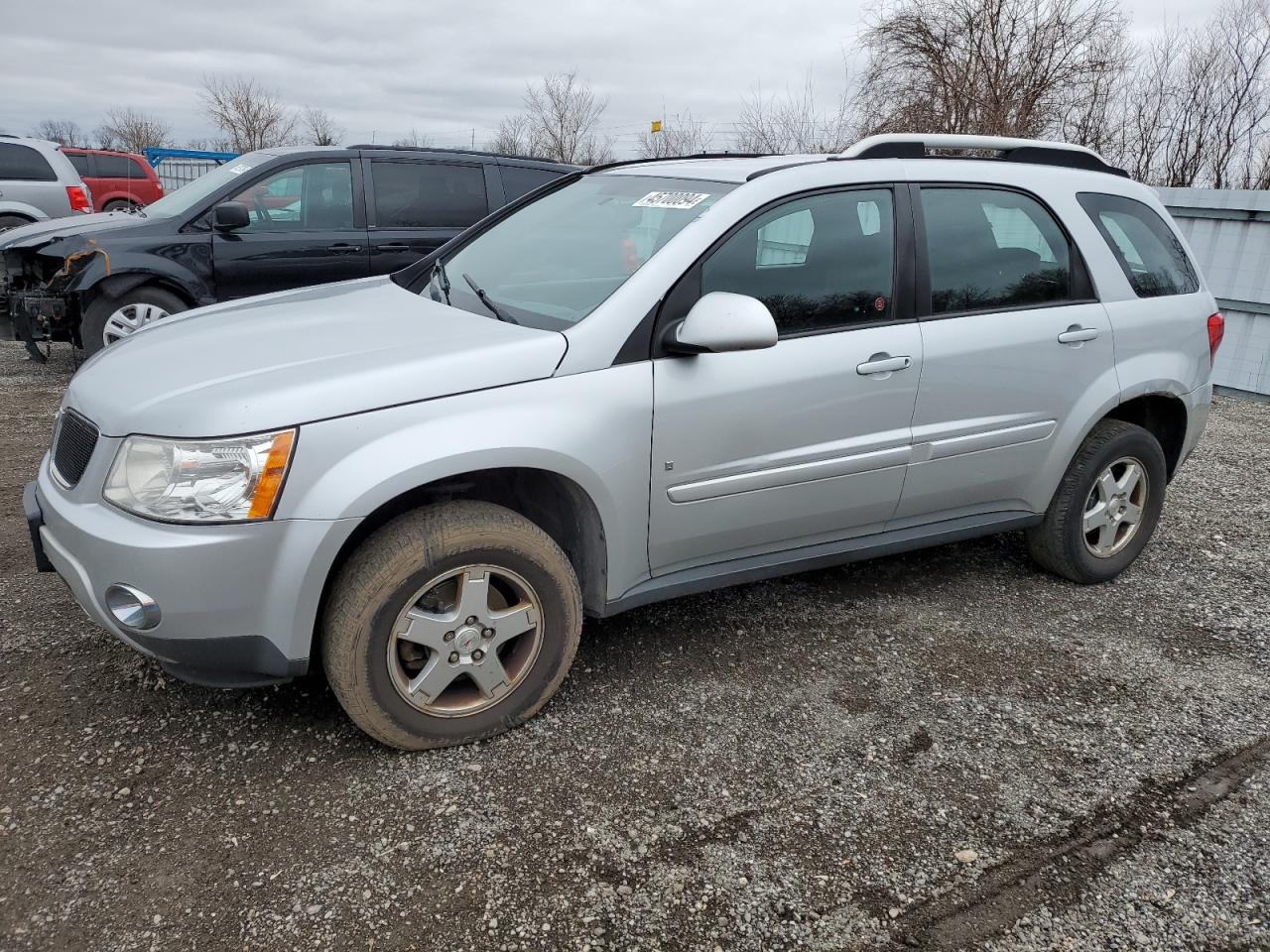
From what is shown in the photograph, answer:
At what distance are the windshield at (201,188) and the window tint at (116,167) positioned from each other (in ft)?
46.2

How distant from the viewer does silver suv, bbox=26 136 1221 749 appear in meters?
2.51

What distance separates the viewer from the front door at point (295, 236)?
7.25 metres

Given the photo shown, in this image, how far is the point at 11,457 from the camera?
5.58 metres

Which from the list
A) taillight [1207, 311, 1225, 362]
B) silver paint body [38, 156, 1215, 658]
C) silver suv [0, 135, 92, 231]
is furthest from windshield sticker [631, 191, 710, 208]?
silver suv [0, 135, 92, 231]

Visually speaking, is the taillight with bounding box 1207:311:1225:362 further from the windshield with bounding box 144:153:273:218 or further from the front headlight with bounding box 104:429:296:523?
the windshield with bounding box 144:153:273:218

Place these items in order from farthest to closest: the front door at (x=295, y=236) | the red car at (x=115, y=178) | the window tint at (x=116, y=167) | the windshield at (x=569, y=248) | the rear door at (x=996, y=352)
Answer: the window tint at (x=116, y=167) → the red car at (x=115, y=178) → the front door at (x=295, y=236) → the rear door at (x=996, y=352) → the windshield at (x=569, y=248)

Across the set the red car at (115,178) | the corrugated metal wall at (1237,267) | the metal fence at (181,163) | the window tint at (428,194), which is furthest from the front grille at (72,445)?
the metal fence at (181,163)

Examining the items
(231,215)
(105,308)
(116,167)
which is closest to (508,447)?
(231,215)

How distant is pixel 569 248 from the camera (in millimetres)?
3453

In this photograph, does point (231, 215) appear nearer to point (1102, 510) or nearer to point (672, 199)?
point (672, 199)

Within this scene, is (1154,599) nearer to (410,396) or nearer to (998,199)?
(998,199)

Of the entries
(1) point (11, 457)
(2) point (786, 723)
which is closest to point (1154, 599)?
(2) point (786, 723)

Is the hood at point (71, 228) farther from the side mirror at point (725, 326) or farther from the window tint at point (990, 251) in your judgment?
the window tint at point (990, 251)

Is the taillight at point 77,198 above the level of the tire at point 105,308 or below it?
above
